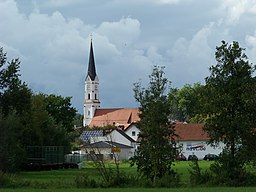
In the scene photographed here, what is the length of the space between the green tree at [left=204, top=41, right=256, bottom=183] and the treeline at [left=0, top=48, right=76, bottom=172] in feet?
63.5

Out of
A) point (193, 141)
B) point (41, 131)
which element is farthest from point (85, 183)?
point (193, 141)

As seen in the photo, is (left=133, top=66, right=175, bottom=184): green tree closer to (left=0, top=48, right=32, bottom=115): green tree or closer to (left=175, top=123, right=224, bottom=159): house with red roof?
(left=0, top=48, right=32, bottom=115): green tree

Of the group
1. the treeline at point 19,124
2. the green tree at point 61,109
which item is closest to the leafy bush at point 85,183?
the treeline at point 19,124

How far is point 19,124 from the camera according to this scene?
59219 millimetres

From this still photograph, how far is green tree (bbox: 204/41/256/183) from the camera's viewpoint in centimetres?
3947

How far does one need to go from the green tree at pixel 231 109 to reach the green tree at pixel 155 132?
2.74 m

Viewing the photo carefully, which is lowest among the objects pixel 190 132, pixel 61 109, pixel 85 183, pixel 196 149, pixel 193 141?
pixel 85 183

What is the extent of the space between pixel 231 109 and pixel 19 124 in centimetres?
2540

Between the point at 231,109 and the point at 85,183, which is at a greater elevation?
the point at 231,109

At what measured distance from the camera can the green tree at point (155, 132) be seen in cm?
4003

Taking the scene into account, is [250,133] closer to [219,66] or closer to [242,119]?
[242,119]

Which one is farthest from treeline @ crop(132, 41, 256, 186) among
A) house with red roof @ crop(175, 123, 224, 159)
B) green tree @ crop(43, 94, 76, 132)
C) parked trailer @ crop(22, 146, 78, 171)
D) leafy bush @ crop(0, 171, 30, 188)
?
house with red roof @ crop(175, 123, 224, 159)

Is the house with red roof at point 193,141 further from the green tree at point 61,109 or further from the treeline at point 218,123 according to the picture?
the treeline at point 218,123

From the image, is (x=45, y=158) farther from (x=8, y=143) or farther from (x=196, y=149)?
(x=196, y=149)
